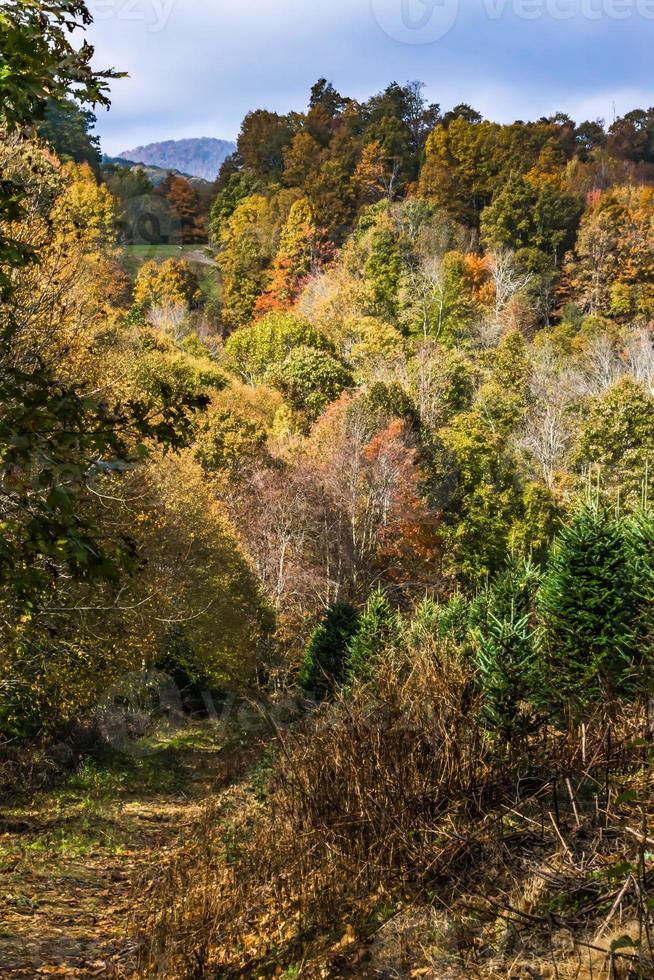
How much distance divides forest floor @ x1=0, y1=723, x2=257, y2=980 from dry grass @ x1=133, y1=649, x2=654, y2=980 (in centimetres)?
92

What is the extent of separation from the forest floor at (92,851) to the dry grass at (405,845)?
0.92 m

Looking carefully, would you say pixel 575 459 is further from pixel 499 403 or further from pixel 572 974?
pixel 572 974

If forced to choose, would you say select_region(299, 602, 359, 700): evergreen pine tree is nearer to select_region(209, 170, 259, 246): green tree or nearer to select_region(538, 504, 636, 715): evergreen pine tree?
select_region(538, 504, 636, 715): evergreen pine tree

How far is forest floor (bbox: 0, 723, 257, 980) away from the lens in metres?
7.79

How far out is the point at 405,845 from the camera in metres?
6.18

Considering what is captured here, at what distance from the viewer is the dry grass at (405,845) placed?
19.6ft

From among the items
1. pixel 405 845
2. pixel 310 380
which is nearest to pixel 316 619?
pixel 310 380

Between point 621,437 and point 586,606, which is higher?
point 621,437

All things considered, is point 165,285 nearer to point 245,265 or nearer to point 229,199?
point 245,265

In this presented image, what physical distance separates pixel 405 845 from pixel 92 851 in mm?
7262

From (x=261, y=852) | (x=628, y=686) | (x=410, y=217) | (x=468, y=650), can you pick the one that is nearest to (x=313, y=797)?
(x=261, y=852)

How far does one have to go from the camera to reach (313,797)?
6.80 meters

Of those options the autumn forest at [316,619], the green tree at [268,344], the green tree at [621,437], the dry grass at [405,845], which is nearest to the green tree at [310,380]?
the autumn forest at [316,619]

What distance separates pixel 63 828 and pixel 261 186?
7843cm
